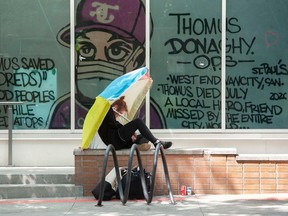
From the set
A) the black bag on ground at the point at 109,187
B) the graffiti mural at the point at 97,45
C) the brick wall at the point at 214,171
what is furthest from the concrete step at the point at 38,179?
the graffiti mural at the point at 97,45

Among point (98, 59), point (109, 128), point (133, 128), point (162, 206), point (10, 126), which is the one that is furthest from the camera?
point (98, 59)

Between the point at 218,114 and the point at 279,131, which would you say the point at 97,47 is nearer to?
the point at 218,114

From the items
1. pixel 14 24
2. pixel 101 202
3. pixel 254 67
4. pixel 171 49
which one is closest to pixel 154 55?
pixel 171 49

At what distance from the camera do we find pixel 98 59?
11828 millimetres

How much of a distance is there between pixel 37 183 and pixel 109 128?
58.8 inches

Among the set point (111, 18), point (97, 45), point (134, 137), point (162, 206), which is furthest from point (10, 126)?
point (162, 206)

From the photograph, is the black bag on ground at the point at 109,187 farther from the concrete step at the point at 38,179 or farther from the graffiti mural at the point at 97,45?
the graffiti mural at the point at 97,45

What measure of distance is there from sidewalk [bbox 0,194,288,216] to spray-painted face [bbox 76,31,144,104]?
257 centimetres

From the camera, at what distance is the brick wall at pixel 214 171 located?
10.1m

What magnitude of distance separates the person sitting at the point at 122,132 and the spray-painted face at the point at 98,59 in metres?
1.65

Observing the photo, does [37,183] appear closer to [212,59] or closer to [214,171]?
[214,171]

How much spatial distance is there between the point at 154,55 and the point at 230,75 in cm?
142

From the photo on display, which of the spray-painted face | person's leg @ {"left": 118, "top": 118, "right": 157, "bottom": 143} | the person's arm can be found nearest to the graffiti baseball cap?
the spray-painted face

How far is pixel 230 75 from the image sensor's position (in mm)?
11953
